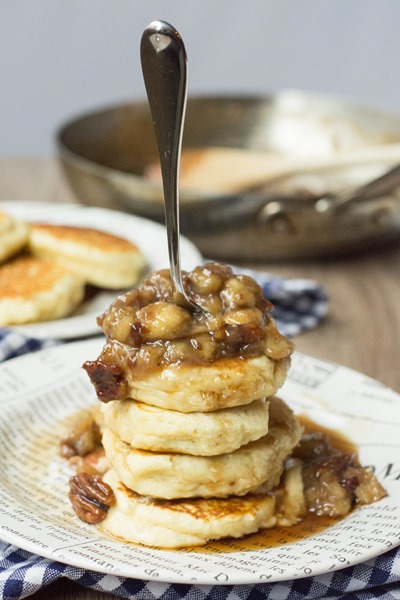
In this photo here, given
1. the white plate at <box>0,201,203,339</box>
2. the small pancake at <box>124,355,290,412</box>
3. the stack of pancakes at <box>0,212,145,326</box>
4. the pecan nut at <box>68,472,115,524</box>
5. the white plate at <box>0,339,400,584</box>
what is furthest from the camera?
the white plate at <box>0,201,203,339</box>

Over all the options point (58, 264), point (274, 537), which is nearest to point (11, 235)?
point (58, 264)

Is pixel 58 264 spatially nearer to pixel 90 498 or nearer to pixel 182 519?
pixel 90 498

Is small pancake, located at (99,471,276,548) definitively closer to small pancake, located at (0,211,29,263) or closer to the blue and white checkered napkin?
the blue and white checkered napkin

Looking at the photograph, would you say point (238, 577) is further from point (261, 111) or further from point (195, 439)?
point (261, 111)

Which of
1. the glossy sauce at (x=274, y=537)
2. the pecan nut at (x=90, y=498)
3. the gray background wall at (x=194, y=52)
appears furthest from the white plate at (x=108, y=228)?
the gray background wall at (x=194, y=52)

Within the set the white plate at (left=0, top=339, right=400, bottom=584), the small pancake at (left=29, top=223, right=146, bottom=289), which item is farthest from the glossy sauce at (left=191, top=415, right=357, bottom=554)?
the small pancake at (left=29, top=223, right=146, bottom=289)

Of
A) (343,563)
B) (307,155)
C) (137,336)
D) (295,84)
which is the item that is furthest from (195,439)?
(295,84)
